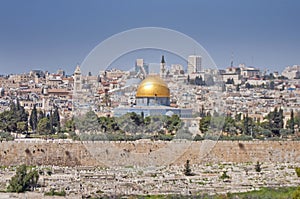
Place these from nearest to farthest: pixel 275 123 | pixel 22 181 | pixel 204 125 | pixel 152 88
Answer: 1. pixel 22 181
2. pixel 204 125
3. pixel 275 123
4. pixel 152 88

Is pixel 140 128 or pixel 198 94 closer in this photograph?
pixel 140 128

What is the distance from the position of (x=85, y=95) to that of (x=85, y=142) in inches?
723

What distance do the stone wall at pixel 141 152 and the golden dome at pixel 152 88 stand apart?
8.32m

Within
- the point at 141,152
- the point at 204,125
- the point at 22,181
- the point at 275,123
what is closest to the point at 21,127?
the point at 204,125

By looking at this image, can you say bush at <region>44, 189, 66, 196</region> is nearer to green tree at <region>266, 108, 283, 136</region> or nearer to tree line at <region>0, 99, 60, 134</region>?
tree line at <region>0, 99, 60, 134</region>

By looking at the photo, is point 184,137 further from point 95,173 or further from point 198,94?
point 198,94

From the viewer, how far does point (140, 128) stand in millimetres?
25234

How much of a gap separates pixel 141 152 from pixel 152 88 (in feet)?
29.7

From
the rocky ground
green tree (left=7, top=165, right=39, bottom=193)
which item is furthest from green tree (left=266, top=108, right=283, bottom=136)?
green tree (left=7, top=165, right=39, bottom=193)

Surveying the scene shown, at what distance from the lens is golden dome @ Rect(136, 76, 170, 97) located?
96.1ft

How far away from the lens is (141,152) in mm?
20562

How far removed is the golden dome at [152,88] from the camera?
2928cm

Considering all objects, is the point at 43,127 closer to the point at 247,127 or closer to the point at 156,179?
the point at 247,127

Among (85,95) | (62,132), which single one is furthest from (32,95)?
(62,132)
